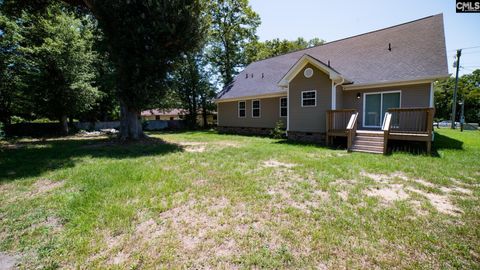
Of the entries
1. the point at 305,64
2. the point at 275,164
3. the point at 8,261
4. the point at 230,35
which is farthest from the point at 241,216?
the point at 230,35

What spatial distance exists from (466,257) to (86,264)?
4068mm

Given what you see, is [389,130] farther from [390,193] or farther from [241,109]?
[241,109]

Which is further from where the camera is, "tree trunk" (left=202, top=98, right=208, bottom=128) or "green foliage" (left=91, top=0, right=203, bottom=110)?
"tree trunk" (left=202, top=98, right=208, bottom=128)

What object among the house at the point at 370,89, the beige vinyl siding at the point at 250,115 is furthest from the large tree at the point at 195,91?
the house at the point at 370,89

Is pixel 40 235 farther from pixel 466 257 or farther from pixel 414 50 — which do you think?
pixel 414 50

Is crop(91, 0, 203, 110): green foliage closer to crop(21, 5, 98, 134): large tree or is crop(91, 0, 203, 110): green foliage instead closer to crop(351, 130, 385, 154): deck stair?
crop(21, 5, 98, 134): large tree

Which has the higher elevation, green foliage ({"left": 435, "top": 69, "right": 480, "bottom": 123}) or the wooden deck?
green foliage ({"left": 435, "top": 69, "right": 480, "bottom": 123})

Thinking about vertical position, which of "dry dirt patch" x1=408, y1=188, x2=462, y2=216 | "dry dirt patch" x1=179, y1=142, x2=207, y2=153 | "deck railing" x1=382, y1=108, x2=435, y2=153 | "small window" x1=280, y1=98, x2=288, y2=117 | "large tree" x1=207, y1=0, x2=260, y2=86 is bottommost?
"dry dirt patch" x1=408, y1=188, x2=462, y2=216

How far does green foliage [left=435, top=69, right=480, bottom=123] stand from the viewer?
111ft

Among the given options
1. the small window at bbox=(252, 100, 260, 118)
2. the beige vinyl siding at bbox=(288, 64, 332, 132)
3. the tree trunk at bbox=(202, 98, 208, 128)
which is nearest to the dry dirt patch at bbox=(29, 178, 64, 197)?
the beige vinyl siding at bbox=(288, 64, 332, 132)

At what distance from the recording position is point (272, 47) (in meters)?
31.1

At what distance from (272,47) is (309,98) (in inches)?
925

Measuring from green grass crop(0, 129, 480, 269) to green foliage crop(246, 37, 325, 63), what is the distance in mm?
23376

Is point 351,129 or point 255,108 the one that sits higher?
point 255,108
